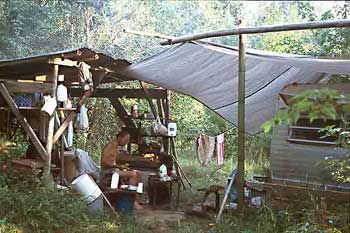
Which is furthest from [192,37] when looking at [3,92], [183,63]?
[3,92]

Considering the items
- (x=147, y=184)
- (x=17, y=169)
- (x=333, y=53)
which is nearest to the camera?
(x=17, y=169)

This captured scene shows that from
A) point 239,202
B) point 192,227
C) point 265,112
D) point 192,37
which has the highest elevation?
point 192,37

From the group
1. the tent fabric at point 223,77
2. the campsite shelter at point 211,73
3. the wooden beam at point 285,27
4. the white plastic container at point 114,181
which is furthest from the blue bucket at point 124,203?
the wooden beam at point 285,27

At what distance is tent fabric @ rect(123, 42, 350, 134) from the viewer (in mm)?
6418

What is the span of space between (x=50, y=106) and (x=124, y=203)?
1538mm

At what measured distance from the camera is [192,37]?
5.71 meters

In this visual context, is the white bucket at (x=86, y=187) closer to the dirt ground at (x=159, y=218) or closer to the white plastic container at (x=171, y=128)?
the dirt ground at (x=159, y=218)

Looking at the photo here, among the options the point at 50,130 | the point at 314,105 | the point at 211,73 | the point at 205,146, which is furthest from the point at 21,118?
the point at 314,105

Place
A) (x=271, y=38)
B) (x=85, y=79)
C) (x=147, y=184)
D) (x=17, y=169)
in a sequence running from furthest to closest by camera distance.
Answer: (x=271, y=38)
(x=147, y=184)
(x=85, y=79)
(x=17, y=169)

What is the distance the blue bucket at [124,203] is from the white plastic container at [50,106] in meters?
1.37

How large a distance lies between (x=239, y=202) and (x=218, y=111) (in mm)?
1594

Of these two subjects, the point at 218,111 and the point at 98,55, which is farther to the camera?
the point at 218,111

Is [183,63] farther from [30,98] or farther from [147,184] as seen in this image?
[30,98]

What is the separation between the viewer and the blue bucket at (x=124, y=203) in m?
6.30
